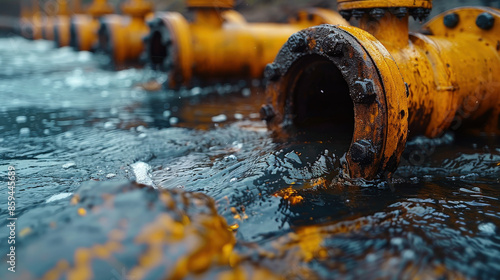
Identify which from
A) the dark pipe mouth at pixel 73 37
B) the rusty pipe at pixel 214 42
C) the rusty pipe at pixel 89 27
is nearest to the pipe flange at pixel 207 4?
the rusty pipe at pixel 214 42

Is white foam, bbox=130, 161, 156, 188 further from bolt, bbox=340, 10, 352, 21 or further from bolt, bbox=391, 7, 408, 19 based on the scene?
bolt, bbox=391, 7, 408, 19

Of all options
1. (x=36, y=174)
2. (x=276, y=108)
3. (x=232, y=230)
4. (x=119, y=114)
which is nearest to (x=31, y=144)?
(x=36, y=174)

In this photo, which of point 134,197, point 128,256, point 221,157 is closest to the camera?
point 128,256

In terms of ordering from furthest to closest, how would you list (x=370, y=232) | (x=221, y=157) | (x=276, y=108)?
(x=276, y=108), (x=221, y=157), (x=370, y=232)

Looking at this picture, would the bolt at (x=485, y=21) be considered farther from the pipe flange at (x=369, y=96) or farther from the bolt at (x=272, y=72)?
the bolt at (x=272, y=72)

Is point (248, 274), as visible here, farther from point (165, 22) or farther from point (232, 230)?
point (165, 22)
